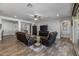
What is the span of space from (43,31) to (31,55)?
0.66 m

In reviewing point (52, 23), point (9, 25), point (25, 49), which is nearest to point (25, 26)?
point (9, 25)

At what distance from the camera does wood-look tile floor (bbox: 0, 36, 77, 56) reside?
76.6 inches

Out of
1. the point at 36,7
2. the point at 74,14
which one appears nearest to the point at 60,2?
the point at 36,7

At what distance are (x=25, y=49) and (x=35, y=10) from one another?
991 millimetres

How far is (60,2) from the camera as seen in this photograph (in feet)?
5.57

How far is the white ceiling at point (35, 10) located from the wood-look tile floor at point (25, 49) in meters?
0.60

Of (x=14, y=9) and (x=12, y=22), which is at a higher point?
(x=14, y=9)

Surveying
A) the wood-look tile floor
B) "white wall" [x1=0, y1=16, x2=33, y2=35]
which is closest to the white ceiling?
"white wall" [x1=0, y1=16, x2=33, y2=35]

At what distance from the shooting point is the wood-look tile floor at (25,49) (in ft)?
6.38

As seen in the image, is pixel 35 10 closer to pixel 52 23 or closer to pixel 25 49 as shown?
pixel 52 23

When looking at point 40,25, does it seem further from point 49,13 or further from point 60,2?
point 60,2

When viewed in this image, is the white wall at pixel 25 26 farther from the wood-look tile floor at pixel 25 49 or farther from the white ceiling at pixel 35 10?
the wood-look tile floor at pixel 25 49

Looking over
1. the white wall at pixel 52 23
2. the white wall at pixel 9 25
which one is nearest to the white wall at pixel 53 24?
the white wall at pixel 52 23

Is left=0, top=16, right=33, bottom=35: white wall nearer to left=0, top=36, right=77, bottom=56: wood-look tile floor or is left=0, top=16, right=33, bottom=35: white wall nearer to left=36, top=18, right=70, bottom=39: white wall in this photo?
left=0, top=36, right=77, bottom=56: wood-look tile floor
